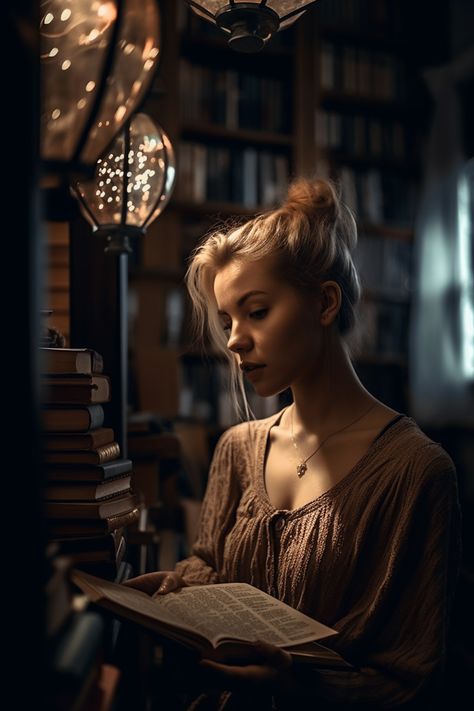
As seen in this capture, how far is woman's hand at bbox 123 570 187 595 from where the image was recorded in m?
0.98

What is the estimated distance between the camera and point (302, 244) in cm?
114

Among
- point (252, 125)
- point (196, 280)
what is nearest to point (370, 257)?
point (252, 125)

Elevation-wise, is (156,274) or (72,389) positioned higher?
(156,274)

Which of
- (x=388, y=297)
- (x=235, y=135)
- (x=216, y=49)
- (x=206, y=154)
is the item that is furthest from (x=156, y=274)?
(x=388, y=297)

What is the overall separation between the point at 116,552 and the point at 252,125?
278cm

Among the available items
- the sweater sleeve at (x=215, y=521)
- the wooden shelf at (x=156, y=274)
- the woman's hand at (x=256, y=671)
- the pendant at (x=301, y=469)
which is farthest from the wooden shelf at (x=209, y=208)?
the woman's hand at (x=256, y=671)

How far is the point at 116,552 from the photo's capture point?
94cm

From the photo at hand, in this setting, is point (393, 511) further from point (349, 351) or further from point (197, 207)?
point (197, 207)

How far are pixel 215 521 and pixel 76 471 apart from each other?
411 millimetres

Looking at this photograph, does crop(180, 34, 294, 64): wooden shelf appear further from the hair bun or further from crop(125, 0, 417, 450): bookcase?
the hair bun

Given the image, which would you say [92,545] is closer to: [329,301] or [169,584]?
[169,584]

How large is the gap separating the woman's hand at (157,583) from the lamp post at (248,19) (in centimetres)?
76

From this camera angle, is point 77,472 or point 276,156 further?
point 276,156

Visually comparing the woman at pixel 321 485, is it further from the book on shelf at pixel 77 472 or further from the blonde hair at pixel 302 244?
the book on shelf at pixel 77 472
